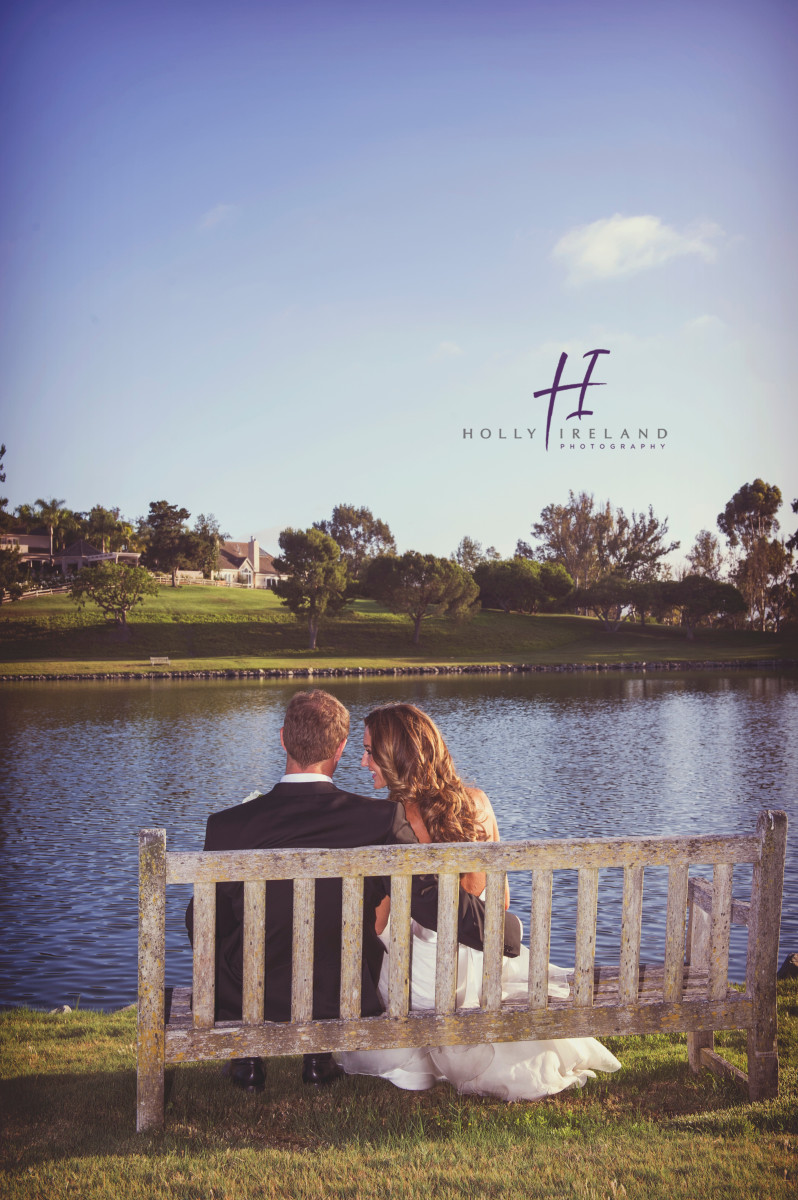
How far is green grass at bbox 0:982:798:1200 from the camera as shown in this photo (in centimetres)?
384

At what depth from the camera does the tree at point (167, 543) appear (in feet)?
371

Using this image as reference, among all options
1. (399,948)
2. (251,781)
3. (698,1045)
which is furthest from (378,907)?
(251,781)

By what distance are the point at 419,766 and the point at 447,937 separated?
2.74 feet

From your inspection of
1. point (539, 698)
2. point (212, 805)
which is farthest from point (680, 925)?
point (539, 698)

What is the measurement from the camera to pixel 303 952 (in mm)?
4320

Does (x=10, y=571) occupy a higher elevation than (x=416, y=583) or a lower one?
higher

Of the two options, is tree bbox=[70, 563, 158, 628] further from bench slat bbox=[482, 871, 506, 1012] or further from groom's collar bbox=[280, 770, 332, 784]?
bench slat bbox=[482, 871, 506, 1012]

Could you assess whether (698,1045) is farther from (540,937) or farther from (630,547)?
(630,547)

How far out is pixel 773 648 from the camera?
82.1 meters

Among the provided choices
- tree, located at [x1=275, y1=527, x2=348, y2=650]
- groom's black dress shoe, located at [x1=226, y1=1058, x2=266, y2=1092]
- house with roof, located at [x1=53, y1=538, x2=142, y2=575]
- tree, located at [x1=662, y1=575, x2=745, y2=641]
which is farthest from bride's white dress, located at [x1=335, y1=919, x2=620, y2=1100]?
house with roof, located at [x1=53, y1=538, x2=142, y2=575]

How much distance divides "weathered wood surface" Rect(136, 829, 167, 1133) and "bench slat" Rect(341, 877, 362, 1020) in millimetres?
809

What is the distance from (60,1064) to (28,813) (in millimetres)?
12823

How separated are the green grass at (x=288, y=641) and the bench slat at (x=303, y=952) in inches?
2180

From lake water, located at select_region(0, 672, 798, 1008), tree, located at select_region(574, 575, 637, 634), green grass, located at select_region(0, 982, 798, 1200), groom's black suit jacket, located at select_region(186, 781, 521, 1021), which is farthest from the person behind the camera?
tree, located at select_region(574, 575, 637, 634)
